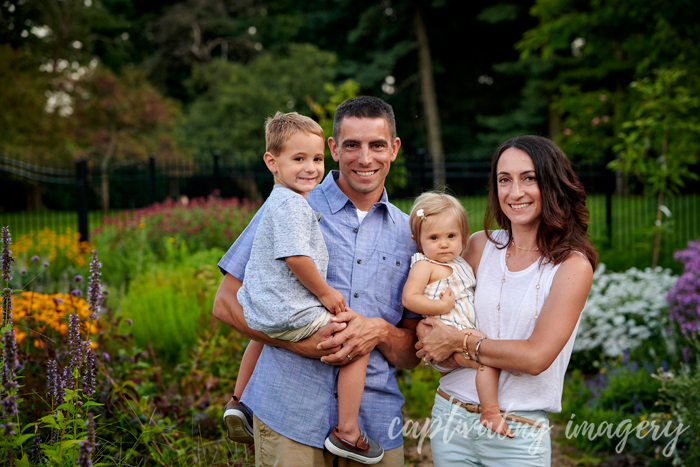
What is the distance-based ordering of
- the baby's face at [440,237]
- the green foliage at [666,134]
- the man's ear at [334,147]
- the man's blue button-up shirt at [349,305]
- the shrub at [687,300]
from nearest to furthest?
the man's blue button-up shirt at [349,305] → the baby's face at [440,237] → the man's ear at [334,147] → the shrub at [687,300] → the green foliage at [666,134]

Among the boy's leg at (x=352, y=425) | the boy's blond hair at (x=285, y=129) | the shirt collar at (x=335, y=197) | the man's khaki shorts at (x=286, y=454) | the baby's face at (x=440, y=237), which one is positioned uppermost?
the boy's blond hair at (x=285, y=129)

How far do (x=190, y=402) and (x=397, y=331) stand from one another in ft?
6.09

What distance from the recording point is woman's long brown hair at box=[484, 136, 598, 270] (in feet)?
7.17

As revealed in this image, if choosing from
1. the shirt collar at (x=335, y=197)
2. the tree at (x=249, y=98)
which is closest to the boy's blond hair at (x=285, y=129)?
the shirt collar at (x=335, y=197)

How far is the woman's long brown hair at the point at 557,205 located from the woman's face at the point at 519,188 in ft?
0.07

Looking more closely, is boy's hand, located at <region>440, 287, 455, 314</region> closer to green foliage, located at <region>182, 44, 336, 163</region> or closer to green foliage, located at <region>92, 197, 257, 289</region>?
green foliage, located at <region>92, 197, 257, 289</region>

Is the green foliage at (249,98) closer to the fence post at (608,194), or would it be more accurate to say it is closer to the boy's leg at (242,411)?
the fence post at (608,194)

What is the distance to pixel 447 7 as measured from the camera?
26.5 metres

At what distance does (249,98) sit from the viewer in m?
20.6

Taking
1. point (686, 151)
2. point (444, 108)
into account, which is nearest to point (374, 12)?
point (444, 108)

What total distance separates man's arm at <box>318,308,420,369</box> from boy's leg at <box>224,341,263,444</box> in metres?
0.53

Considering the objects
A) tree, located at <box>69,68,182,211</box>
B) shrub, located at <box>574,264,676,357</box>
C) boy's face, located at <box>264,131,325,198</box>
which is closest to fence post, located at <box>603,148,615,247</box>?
shrub, located at <box>574,264,676,357</box>

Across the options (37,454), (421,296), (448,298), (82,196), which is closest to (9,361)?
(37,454)

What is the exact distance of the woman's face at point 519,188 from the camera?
2.21 metres
